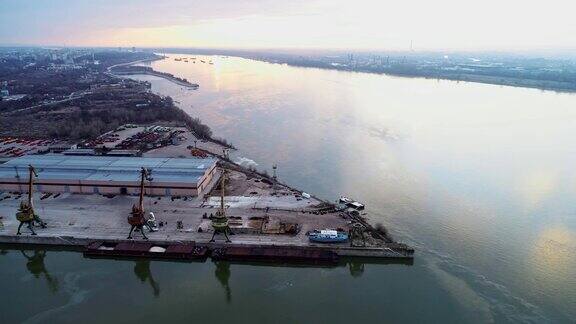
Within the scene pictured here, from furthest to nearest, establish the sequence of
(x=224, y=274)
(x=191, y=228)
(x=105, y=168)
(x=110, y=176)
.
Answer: (x=105, y=168)
(x=110, y=176)
(x=191, y=228)
(x=224, y=274)

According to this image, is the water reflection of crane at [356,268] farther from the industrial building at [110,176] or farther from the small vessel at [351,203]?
the industrial building at [110,176]

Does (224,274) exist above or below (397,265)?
below

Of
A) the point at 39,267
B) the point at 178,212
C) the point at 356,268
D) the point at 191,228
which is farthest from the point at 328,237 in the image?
the point at 39,267

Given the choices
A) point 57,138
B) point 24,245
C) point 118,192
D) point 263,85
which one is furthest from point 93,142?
point 263,85

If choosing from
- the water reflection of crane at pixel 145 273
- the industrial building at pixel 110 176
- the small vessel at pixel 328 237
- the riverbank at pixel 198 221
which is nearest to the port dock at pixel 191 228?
the riverbank at pixel 198 221

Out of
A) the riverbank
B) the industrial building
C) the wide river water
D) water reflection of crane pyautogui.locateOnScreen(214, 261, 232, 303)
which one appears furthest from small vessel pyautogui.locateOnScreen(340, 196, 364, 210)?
the industrial building

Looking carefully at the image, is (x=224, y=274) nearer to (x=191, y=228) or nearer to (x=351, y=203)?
(x=191, y=228)

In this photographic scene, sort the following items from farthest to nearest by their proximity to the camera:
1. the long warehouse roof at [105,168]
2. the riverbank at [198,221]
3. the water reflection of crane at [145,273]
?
the long warehouse roof at [105,168]
the riverbank at [198,221]
the water reflection of crane at [145,273]

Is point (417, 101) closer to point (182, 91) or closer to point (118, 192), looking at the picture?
point (182, 91)
